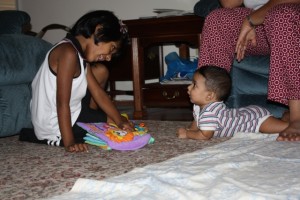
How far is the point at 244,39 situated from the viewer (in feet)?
5.10

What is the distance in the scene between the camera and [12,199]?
89 centimetres

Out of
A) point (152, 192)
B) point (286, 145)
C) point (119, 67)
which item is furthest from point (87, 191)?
point (119, 67)

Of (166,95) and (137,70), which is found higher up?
(137,70)

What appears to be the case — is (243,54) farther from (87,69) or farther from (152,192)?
(152,192)

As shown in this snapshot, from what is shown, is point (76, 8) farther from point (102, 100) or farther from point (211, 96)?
point (211, 96)

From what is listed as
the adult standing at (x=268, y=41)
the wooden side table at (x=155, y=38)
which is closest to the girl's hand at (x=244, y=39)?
the adult standing at (x=268, y=41)

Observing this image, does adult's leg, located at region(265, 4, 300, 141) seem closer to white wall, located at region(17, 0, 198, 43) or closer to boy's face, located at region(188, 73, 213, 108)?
boy's face, located at region(188, 73, 213, 108)

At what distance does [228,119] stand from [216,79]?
161mm

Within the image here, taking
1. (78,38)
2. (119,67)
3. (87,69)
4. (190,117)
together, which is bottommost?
(190,117)

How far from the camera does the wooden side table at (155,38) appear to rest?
2180 millimetres

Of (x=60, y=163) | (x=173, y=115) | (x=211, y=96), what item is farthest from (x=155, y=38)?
(x=60, y=163)

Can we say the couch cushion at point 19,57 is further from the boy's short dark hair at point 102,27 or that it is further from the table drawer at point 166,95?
the table drawer at point 166,95

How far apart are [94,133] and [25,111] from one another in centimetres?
46

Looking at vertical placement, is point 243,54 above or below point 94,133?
above
